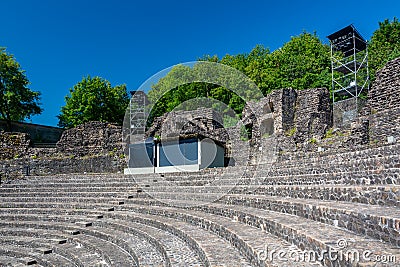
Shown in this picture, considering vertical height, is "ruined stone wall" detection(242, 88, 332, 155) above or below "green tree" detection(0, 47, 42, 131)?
below

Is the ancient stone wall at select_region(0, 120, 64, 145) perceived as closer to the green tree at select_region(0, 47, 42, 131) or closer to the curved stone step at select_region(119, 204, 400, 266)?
the green tree at select_region(0, 47, 42, 131)

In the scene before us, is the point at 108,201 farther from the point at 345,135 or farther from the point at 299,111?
the point at 299,111

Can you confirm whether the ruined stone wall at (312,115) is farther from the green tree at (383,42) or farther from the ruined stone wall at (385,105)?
the green tree at (383,42)

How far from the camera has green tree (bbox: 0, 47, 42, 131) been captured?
27.0 metres

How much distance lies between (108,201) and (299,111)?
35.3ft

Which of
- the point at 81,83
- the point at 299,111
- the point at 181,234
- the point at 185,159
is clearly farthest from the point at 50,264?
the point at 81,83

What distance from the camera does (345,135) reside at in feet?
39.2

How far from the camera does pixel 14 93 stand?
2719 cm

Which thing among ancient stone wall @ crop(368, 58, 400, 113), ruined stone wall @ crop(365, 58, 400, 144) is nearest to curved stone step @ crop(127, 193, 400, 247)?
ruined stone wall @ crop(365, 58, 400, 144)

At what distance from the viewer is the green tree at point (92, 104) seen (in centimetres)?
3020

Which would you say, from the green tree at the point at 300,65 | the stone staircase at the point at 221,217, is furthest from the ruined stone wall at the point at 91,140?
the green tree at the point at 300,65

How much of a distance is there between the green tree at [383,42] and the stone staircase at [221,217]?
17555 mm

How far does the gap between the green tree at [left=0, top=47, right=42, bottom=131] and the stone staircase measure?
641 inches

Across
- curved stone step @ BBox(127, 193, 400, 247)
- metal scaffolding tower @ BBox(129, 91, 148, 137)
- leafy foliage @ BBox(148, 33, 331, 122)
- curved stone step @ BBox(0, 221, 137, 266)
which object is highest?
leafy foliage @ BBox(148, 33, 331, 122)
